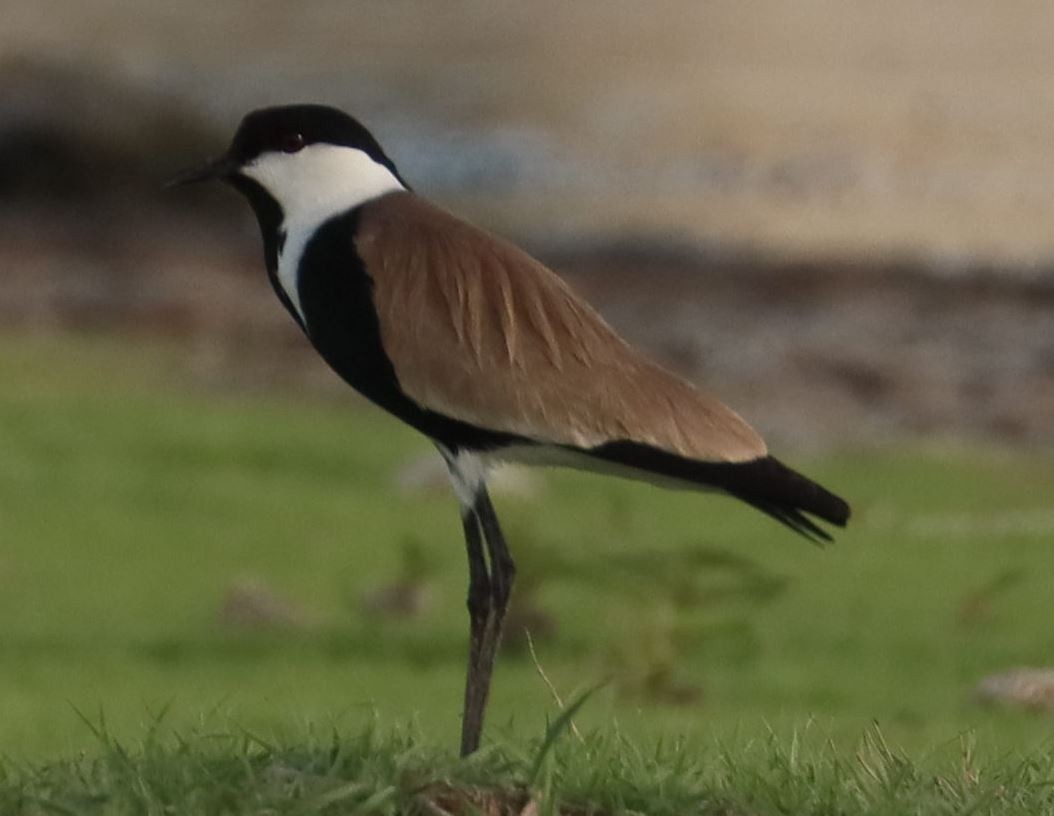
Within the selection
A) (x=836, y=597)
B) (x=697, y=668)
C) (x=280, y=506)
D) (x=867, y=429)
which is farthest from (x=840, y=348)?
(x=697, y=668)

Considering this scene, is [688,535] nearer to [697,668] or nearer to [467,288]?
[697,668]

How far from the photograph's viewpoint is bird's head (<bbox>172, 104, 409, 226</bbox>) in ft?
17.7

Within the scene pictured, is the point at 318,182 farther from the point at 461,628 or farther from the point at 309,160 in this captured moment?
the point at 461,628

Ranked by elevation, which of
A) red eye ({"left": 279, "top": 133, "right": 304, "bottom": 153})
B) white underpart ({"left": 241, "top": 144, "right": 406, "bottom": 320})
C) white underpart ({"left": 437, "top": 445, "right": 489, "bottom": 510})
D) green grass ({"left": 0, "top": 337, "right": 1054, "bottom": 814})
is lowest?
green grass ({"left": 0, "top": 337, "right": 1054, "bottom": 814})

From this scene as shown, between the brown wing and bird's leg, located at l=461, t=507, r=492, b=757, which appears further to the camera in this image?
bird's leg, located at l=461, t=507, r=492, b=757

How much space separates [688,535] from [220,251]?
1629 cm

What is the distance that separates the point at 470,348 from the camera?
527 centimetres

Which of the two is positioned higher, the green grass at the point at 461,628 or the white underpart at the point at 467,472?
the white underpart at the point at 467,472

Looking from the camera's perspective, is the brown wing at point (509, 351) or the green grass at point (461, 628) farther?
the brown wing at point (509, 351)

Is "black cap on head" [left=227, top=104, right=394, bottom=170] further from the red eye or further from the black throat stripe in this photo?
the black throat stripe

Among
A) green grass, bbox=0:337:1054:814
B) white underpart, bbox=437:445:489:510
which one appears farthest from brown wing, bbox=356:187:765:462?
green grass, bbox=0:337:1054:814

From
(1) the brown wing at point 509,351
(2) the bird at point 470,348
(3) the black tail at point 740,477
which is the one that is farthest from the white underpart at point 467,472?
(3) the black tail at point 740,477

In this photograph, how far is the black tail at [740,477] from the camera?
5129 millimetres

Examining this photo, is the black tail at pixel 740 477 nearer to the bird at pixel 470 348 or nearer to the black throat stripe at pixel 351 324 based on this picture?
the bird at pixel 470 348
